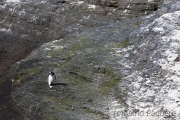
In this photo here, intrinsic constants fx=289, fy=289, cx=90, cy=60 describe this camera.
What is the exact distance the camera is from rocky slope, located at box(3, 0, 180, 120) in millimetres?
15078

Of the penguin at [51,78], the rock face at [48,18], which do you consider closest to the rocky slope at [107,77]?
the penguin at [51,78]

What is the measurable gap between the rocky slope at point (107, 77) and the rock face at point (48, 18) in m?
6.13

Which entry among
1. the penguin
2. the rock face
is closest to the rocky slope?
the penguin

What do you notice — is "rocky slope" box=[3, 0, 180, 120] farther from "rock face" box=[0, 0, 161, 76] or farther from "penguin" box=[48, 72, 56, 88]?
"rock face" box=[0, 0, 161, 76]

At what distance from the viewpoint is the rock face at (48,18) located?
3031 centimetres

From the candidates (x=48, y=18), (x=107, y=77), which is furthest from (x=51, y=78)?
(x=48, y=18)

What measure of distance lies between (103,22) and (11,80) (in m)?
13.3

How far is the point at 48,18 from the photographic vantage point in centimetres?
3319

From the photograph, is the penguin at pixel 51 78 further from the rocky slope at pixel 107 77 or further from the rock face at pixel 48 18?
the rock face at pixel 48 18

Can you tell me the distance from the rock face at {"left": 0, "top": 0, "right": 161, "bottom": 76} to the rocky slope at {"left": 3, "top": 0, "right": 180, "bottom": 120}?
20.1 feet

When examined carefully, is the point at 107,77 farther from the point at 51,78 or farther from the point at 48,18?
the point at 48,18

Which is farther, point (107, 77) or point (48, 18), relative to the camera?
point (48, 18)

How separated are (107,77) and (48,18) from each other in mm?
Answer: 17227

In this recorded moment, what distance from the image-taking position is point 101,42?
23000mm
